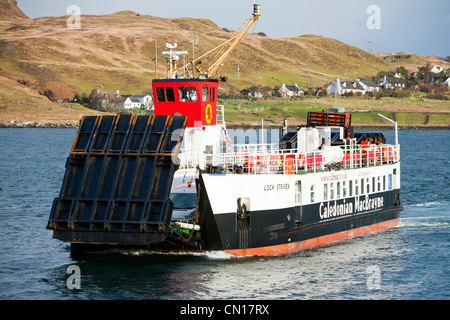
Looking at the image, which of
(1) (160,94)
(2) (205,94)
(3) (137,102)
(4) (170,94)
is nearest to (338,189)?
(2) (205,94)

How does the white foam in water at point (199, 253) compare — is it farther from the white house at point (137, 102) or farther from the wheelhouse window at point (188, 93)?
the white house at point (137, 102)

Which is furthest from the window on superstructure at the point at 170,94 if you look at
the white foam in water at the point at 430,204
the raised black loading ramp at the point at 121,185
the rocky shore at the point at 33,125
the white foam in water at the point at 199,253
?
the rocky shore at the point at 33,125

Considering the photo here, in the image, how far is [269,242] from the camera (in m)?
31.2

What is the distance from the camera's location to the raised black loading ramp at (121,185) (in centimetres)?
2831

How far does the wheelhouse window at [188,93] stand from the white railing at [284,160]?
3.02 metres

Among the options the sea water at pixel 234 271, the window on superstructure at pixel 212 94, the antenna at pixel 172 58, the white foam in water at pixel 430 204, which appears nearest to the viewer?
the sea water at pixel 234 271

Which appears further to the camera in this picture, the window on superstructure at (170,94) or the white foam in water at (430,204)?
the white foam in water at (430,204)

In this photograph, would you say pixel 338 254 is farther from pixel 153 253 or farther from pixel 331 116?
pixel 331 116

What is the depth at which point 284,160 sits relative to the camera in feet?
105

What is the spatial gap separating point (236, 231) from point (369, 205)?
12.3 meters
